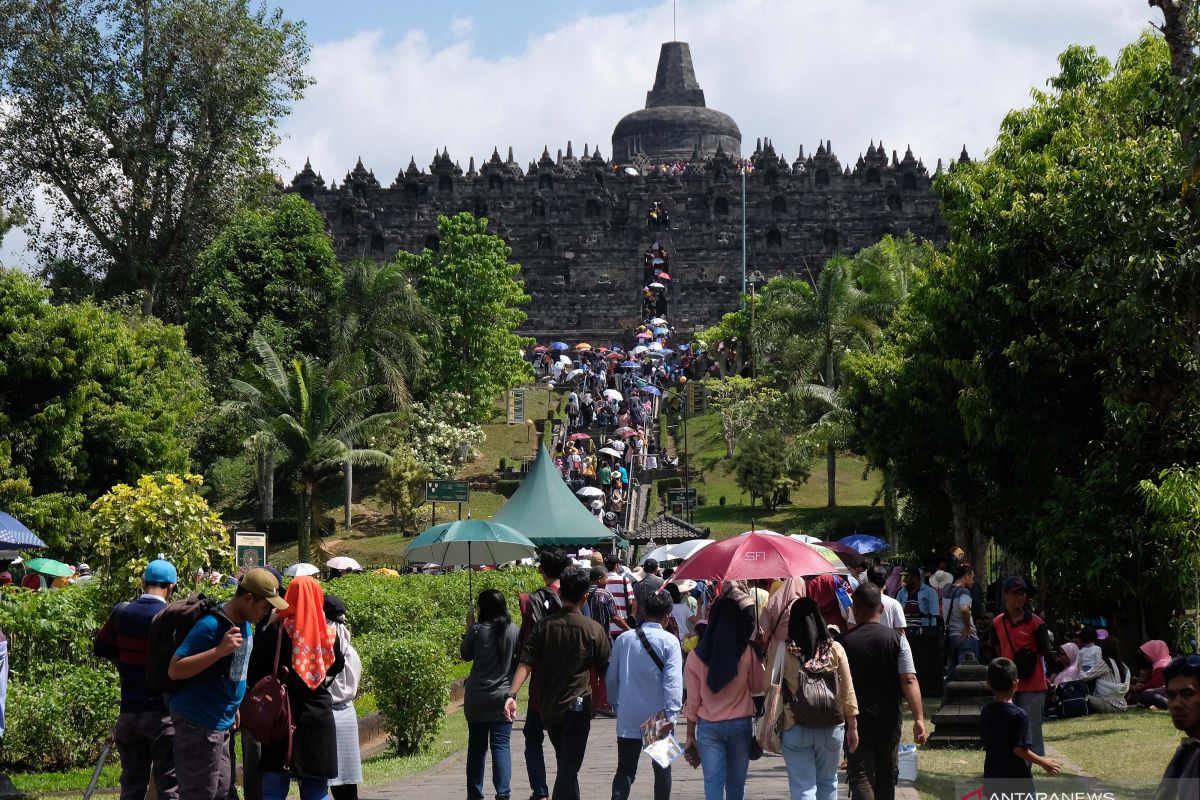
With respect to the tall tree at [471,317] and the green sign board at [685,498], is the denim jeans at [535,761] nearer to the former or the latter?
the green sign board at [685,498]

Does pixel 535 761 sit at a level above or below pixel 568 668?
below

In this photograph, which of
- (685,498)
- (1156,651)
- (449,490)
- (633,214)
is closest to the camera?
(1156,651)

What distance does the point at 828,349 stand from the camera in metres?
34.6

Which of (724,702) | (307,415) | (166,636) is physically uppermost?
(307,415)

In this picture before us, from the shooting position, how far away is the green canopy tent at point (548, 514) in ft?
63.8

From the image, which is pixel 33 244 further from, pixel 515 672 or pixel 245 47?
pixel 515 672

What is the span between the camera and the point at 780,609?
772 centimetres

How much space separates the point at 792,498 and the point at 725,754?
25985 millimetres

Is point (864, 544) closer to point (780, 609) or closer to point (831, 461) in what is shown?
point (831, 461)

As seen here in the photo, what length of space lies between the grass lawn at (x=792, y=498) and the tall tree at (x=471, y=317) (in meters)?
4.71

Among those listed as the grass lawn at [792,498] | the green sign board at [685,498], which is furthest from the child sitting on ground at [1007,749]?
the grass lawn at [792,498]

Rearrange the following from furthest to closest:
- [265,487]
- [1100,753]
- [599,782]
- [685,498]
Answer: [265,487]
[685,498]
[1100,753]
[599,782]

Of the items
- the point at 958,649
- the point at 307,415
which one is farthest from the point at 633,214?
the point at 958,649

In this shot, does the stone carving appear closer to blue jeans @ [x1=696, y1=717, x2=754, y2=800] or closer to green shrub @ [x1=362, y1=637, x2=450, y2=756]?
green shrub @ [x1=362, y1=637, x2=450, y2=756]
